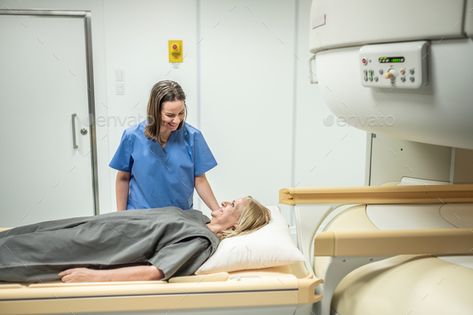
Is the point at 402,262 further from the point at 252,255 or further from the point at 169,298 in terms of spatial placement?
the point at 169,298

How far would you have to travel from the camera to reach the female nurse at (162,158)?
1.82 metres

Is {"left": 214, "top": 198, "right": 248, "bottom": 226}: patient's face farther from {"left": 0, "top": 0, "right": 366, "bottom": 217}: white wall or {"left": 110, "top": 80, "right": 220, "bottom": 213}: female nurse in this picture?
{"left": 0, "top": 0, "right": 366, "bottom": 217}: white wall

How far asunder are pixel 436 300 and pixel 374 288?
188 millimetres

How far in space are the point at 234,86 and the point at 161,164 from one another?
4.10 feet

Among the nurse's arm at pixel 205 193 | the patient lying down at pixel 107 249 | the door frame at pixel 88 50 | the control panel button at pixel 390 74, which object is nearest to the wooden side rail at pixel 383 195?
the patient lying down at pixel 107 249

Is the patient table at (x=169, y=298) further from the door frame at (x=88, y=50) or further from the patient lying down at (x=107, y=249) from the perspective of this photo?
the door frame at (x=88, y=50)

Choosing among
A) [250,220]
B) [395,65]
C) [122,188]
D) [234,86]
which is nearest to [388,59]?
[395,65]

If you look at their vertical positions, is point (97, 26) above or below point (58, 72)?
above

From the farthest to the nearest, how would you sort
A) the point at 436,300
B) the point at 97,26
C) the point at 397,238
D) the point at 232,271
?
the point at 97,26 → the point at 232,271 → the point at 397,238 → the point at 436,300

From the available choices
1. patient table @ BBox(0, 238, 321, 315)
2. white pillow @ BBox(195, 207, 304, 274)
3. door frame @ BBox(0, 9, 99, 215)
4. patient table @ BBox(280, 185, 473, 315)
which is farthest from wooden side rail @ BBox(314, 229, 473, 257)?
door frame @ BBox(0, 9, 99, 215)

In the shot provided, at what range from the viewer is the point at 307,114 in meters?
3.04

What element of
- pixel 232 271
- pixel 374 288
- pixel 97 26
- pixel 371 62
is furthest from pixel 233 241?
pixel 97 26

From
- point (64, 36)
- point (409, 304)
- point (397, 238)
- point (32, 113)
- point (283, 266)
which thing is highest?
point (64, 36)

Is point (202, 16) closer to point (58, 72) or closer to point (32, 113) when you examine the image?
point (58, 72)
